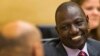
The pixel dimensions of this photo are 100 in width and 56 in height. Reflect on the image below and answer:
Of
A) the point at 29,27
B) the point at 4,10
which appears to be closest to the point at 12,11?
the point at 4,10

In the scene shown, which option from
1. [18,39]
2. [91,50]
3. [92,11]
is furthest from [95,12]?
[18,39]

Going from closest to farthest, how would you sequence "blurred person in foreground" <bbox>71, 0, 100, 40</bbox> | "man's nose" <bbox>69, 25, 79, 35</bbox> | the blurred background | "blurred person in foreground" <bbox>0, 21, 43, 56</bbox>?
"blurred person in foreground" <bbox>0, 21, 43, 56</bbox> → "man's nose" <bbox>69, 25, 79, 35</bbox> → "blurred person in foreground" <bbox>71, 0, 100, 40</bbox> → the blurred background

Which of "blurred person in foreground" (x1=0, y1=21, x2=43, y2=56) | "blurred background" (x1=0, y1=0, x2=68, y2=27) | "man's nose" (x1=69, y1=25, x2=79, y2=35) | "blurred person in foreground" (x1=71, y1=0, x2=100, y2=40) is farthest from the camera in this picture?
"blurred background" (x1=0, y1=0, x2=68, y2=27)

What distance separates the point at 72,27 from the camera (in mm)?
1366

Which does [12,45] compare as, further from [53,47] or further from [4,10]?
[4,10]

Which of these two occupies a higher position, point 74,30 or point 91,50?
point 74,30

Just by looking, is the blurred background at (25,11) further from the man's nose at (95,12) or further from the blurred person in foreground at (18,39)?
the blurred person in foreground at (18,39)

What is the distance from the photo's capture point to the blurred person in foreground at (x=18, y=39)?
0.61m

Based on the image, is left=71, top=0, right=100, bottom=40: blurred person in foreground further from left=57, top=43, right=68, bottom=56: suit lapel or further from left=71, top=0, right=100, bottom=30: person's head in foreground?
left=57, top=43, right=68, bottom=56: suit lapel

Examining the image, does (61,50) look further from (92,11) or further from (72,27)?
(92,11)

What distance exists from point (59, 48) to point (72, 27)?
0.15m

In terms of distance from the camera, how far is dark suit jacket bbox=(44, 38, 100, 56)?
4.67ft

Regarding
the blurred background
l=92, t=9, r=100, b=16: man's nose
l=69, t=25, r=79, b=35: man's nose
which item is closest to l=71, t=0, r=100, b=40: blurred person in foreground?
l=92, t=9, r=100, b=16: man's nose

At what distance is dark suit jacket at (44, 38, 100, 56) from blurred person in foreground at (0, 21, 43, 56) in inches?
31.2
